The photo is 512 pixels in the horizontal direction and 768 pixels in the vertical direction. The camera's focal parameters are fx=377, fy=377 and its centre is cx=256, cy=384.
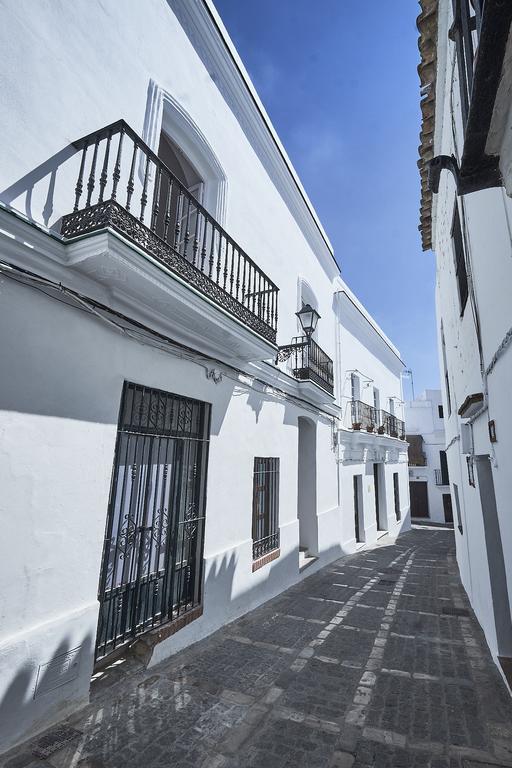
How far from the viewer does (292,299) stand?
779 centimetres

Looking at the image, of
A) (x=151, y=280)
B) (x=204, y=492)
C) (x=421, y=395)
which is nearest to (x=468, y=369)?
(x=204, y=492)

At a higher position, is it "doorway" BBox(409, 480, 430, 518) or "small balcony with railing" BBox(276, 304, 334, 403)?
"small balcony with railing" BBox(276, 304, 334, 403)

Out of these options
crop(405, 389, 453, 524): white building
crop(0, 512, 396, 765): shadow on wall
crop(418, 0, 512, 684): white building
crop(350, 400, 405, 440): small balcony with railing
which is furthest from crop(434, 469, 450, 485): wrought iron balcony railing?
crop(0, 512, 396, 765): shadow on wall

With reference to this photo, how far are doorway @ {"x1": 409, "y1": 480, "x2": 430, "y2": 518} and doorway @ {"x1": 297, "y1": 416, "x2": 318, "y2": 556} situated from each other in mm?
18352

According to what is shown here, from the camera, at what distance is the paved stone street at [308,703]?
8.21 feet

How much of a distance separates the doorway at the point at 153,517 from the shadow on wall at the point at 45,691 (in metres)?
0.36

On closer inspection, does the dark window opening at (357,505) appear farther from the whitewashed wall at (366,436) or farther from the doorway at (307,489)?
the doorway at (307,489)

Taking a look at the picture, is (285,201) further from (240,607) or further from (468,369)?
(240,607)

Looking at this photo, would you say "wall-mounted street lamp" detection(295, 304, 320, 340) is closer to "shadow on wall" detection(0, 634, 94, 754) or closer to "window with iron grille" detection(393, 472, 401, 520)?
"shadow on wall" detection(0, 634, 94, 754)

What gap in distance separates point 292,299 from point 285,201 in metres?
2.01

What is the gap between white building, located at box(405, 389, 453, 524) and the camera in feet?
75.5

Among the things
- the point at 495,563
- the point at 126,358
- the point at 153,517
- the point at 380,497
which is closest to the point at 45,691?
the point at 153,517

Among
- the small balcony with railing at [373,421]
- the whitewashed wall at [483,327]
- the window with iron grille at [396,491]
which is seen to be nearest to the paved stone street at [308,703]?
the whitewashed wall at [483,327]

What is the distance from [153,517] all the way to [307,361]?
4.76 metres
